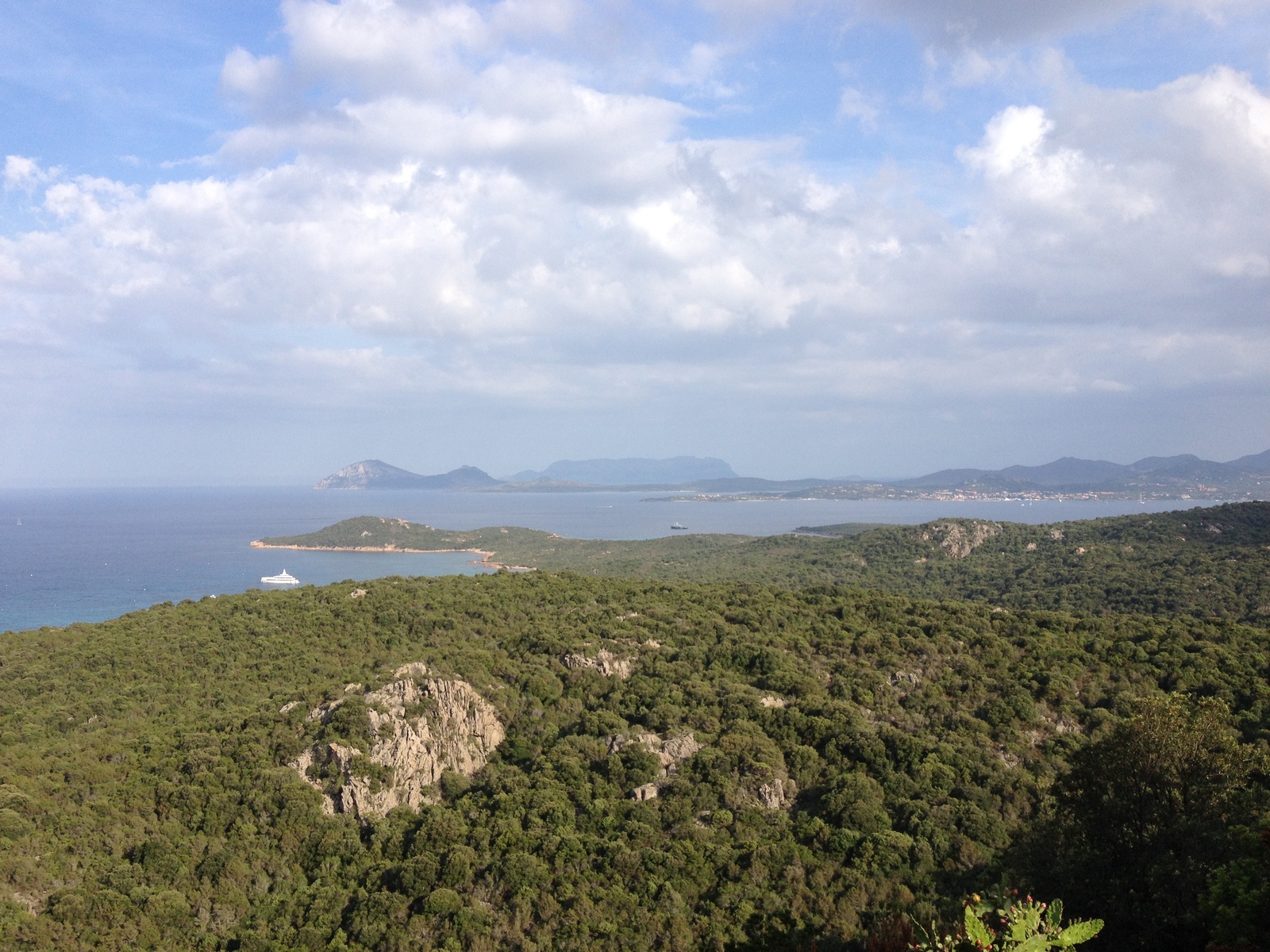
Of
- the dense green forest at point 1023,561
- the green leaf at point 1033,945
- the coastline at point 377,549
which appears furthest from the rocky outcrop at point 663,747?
the coastline at point 377,549

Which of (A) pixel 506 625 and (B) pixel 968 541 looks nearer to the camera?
(A) pixel 506 625

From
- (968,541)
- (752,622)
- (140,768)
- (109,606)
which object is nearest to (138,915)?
(140,768)

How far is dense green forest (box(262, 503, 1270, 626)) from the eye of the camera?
56438mm

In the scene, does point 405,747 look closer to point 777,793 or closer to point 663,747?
point 663,747

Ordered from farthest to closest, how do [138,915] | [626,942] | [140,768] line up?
[140,768] < [138,915] < [626,942]

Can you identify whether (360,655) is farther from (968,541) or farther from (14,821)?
(968,541)

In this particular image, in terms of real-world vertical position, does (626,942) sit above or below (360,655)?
below

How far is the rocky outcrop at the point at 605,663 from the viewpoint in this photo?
29391 millimetres

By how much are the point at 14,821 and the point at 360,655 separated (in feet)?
49.9

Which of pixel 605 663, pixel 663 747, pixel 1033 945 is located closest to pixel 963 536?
pixel 605 663

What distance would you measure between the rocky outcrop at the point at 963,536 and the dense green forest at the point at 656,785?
5429cm

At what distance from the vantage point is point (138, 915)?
1686cm

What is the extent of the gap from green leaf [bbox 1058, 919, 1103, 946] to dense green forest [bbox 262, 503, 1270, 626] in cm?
5127

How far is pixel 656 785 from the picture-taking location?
21.9 m
